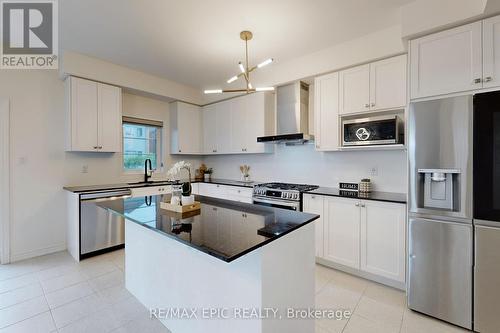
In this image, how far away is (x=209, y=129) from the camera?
15.9ft

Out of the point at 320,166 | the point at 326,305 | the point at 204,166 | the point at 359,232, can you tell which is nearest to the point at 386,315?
the point at 326,305

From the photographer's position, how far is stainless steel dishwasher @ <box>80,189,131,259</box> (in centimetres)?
309

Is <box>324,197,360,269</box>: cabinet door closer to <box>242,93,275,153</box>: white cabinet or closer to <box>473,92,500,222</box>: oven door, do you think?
<box>473,92,500,222</box>: oven door

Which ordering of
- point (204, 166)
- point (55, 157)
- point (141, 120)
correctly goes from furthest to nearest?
point (204, 166), point (141, 120), point (55, 157)

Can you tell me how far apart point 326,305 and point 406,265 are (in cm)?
88

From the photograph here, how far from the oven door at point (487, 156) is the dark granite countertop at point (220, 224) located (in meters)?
1.32

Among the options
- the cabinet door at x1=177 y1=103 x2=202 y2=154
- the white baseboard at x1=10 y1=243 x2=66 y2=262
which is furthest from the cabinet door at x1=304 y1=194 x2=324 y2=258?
the white baseboard at x1=10 y1=243 x2=66 y2=262

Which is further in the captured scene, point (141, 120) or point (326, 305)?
point (141, 120)

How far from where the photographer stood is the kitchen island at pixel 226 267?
4.00ft

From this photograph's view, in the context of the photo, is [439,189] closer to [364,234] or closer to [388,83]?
[364,234]

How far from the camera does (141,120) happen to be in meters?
4.30

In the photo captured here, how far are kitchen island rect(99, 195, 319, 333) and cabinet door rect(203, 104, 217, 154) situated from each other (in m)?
2.80

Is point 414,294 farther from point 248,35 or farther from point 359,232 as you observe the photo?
point 248,35

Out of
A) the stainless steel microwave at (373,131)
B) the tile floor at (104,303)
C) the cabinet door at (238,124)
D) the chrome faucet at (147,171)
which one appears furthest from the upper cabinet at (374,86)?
the chrome faucet at (147,171)
